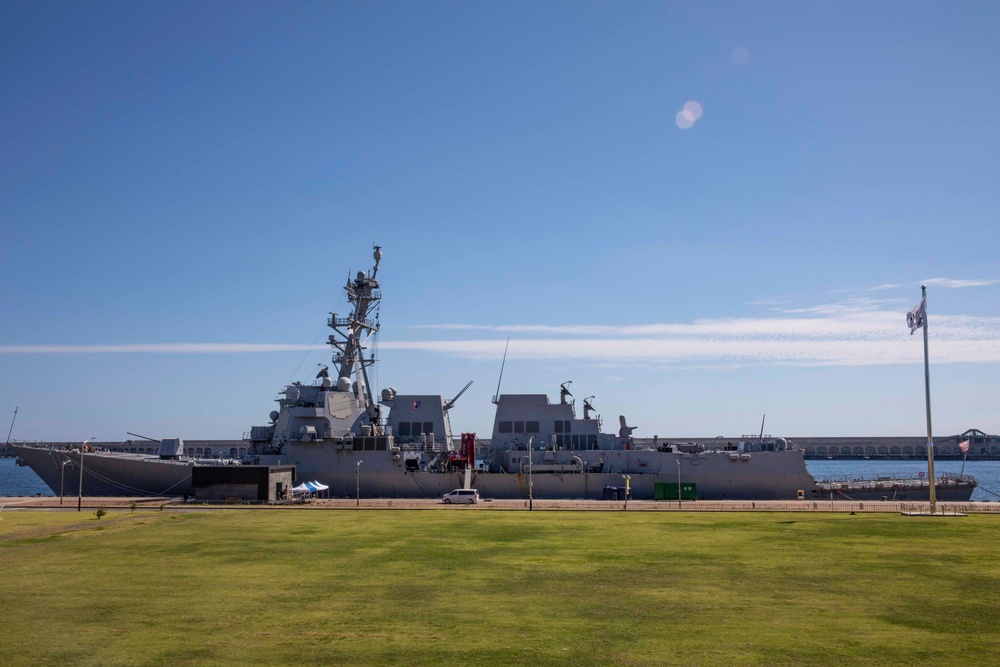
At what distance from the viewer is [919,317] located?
3716cm

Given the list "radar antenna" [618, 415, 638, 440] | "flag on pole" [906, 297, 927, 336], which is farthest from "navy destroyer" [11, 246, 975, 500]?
"flag on pole" [906, 297, 927, 336]

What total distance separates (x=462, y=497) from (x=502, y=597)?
33427 millimetres

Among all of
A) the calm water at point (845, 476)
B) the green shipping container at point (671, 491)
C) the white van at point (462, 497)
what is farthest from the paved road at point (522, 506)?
the calm water at point (845, 476)

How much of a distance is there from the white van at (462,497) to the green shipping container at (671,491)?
1336 cm

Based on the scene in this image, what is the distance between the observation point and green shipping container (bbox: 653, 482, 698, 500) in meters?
51.5

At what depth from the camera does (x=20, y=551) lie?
78.6ft

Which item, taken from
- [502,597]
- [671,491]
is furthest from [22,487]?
[502,597]

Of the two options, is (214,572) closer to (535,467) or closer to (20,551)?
(20,551)

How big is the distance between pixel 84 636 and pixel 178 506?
33.6 metres

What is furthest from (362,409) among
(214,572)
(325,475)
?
(214,572)

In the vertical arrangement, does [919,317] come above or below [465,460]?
above

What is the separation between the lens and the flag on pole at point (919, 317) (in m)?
36.9

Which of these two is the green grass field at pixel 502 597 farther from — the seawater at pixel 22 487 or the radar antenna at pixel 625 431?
the seawater at pixel 22 487

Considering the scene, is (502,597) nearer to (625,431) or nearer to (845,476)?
(625,431)
